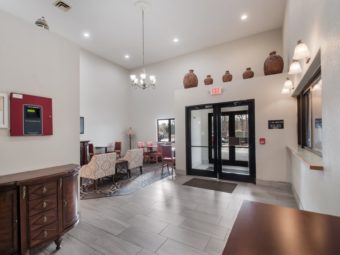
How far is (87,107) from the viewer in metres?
7.65

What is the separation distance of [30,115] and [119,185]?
309 centimetres

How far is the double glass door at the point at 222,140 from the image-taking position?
5.10 metres

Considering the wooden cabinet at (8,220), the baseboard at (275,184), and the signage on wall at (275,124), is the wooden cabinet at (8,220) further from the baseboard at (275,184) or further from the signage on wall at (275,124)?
the signage on wall at (275,124)

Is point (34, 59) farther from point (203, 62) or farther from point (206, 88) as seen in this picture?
point (203, 62)


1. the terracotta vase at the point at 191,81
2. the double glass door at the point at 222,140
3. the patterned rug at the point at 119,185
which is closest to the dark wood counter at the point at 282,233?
the patterned rug at the point at 119,185

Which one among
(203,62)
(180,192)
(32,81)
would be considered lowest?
(180,192)

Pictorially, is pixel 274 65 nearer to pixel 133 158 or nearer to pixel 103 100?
pixel 133 158

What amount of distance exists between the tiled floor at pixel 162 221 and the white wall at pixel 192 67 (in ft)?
15.5

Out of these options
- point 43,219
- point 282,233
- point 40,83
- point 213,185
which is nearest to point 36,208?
point 43,219

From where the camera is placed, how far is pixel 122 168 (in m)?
5.83

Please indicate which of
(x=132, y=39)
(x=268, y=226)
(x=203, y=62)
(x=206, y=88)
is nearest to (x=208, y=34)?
(x=203, y=62)

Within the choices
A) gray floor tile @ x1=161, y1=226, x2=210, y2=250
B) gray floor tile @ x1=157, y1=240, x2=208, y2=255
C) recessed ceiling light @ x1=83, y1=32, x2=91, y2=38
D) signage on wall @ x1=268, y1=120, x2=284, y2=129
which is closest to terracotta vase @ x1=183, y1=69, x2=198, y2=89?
signage on wall @ x1=268, y1=120, x2=284, y2=129

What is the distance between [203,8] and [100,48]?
4620 mm

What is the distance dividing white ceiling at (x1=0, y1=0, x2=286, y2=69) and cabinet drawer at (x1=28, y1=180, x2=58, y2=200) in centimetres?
485
